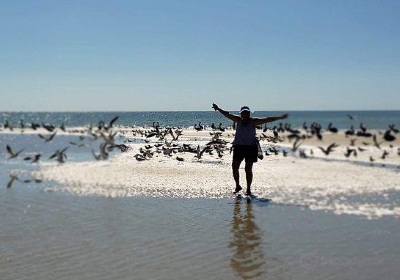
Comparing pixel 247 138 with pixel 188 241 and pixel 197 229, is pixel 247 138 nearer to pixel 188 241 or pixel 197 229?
pixel 197 229

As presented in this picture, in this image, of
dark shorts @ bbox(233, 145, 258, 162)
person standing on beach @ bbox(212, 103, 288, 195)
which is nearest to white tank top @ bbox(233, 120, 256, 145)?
person standing on beach @ bbox(212, 103, 288, 195)

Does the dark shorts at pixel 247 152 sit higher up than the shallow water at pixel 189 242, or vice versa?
the dark shorts at pixel 247 152

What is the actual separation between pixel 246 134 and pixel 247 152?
531 mm

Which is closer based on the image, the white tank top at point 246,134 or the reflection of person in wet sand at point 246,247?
the reflection of person in wet sand at point 246,247

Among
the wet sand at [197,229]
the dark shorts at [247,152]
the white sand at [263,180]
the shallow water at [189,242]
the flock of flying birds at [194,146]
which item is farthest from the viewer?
the dark shorts at [247,152]

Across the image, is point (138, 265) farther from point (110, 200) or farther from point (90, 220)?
point (110, 200)

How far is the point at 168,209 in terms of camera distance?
37.8ft

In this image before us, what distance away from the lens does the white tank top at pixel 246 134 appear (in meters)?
13.6

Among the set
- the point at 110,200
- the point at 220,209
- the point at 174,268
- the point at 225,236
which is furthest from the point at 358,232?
the point at 110,200

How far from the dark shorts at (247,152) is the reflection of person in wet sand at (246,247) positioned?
2748 millimetres

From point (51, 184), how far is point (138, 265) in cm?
934

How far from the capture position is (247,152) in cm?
1373

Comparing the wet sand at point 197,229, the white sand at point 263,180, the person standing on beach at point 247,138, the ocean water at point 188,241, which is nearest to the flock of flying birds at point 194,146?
the white sand at point 263,180

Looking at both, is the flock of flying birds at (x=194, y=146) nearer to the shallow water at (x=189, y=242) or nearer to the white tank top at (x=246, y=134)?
the white tank top at (x=246, y=134)
